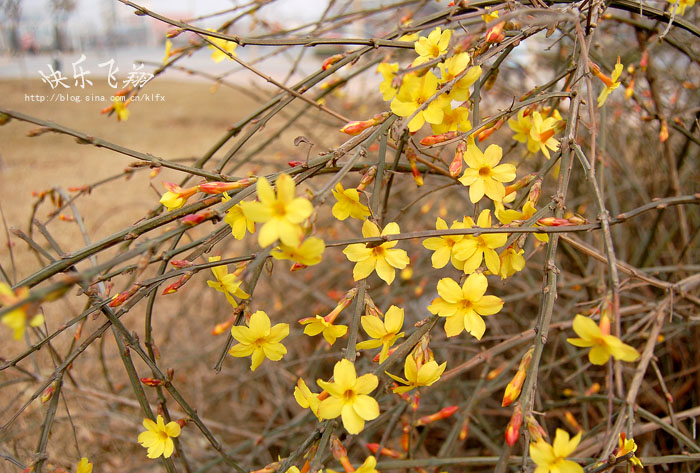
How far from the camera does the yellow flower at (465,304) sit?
0.78 metres

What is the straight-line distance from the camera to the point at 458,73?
83cm

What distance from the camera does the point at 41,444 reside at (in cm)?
88

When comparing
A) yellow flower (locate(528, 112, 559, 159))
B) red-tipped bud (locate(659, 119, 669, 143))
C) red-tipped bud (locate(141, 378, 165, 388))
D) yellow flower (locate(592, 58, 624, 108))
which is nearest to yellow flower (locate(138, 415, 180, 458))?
red-tipped bud (locate(141, 378, 165, 388))

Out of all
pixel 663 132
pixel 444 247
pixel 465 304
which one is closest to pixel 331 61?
pixel 444 247

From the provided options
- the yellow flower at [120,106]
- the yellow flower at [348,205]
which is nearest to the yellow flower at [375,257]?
the yellow flower at [348,205]

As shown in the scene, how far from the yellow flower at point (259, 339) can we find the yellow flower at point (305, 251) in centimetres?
16

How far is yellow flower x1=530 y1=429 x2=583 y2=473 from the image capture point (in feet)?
2.18

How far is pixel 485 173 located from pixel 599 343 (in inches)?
12.7

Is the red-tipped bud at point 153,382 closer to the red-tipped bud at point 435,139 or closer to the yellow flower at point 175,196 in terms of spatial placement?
the yellow flower at point 175,196

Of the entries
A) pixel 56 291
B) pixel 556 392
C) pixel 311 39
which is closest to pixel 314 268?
pixel 556 392

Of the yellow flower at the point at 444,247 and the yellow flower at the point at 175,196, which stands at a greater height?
the yellow flower at the point at 175,196

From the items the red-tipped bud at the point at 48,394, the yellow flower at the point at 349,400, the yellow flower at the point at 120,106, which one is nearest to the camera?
the yellow flower at the point at 349,400

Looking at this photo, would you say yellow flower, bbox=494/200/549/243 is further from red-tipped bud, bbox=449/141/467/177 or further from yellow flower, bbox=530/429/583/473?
yellow flower, bbox=530/429/583/473

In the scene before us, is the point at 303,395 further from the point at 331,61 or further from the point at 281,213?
the point at 331,61
